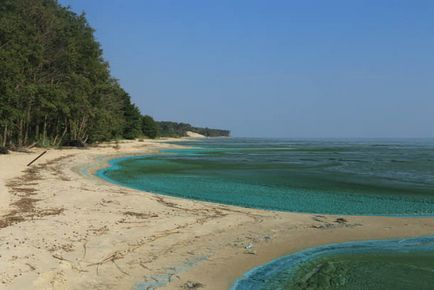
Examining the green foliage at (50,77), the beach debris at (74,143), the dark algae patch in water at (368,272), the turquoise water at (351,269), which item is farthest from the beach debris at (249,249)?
the beach debris at (74,143)

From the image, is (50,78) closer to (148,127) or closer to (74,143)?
(74,143)

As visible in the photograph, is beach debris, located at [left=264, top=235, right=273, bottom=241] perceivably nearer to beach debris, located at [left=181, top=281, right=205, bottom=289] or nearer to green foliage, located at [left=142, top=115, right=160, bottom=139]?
beach debris, located at [left=181, top=281, right=205, bottom=289]

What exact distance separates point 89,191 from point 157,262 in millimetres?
10048

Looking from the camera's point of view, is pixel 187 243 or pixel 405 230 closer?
pixel 187 243

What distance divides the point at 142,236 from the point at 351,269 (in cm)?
528

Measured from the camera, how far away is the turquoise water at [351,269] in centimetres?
886

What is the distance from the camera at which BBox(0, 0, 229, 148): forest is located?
1399 inches

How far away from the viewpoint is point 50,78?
45.7m

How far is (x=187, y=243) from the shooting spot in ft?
35.9

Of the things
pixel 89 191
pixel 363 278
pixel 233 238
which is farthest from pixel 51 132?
pixel 363 278

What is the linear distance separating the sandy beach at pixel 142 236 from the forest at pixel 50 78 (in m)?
20.8

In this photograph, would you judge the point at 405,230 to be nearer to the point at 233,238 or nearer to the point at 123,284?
the point at 233,238

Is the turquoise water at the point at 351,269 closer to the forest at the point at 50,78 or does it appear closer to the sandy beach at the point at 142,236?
the sandy beach at the point at 142,236

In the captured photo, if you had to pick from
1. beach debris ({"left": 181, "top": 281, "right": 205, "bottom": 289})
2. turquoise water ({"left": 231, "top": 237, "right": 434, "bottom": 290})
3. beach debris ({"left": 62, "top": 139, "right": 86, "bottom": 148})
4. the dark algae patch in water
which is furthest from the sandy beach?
beach debris ({"left": 62, "top": 139, "right": 86, "bottom": 148})
